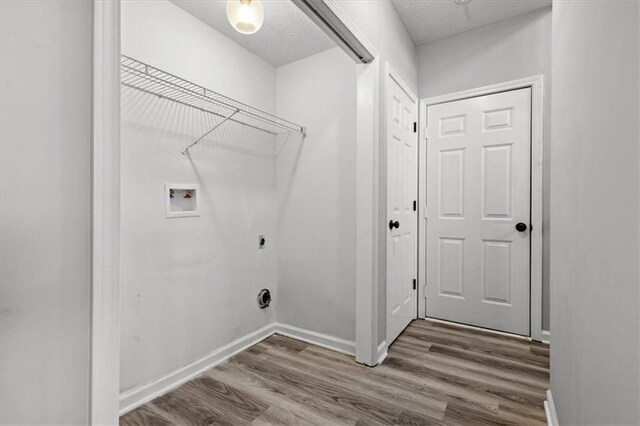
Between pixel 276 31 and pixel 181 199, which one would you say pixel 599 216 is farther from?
pixel 276 31

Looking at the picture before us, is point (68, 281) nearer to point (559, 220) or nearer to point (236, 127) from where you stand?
point (559, 220)

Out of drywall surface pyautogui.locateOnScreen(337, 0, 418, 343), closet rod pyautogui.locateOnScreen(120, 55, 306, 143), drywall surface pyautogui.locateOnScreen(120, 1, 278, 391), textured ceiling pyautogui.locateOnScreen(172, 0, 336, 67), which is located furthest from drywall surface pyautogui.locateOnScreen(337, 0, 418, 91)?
drywall surface pyautogui.locateOnScreen(120, 1, 278, 391)

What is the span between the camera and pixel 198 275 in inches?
81.9

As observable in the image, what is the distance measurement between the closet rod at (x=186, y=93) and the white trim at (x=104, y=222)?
2.67 feet

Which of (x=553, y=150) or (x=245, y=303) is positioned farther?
(x=245, y=303)

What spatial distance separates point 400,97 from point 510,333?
2248 millimetres

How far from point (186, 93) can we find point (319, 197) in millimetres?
1260

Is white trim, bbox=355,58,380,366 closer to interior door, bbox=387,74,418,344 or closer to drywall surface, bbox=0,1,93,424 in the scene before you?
interior door, bbox=387,74,418,344

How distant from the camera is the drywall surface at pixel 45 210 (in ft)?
1.71

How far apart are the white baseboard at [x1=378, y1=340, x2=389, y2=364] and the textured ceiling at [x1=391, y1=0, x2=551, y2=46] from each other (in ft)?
8.67

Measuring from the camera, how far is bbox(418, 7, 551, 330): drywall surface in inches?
95.2

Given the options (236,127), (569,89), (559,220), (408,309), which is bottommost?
(408,309)

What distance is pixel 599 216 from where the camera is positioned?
779 mm

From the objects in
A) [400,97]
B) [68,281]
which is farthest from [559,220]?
[68,281]
